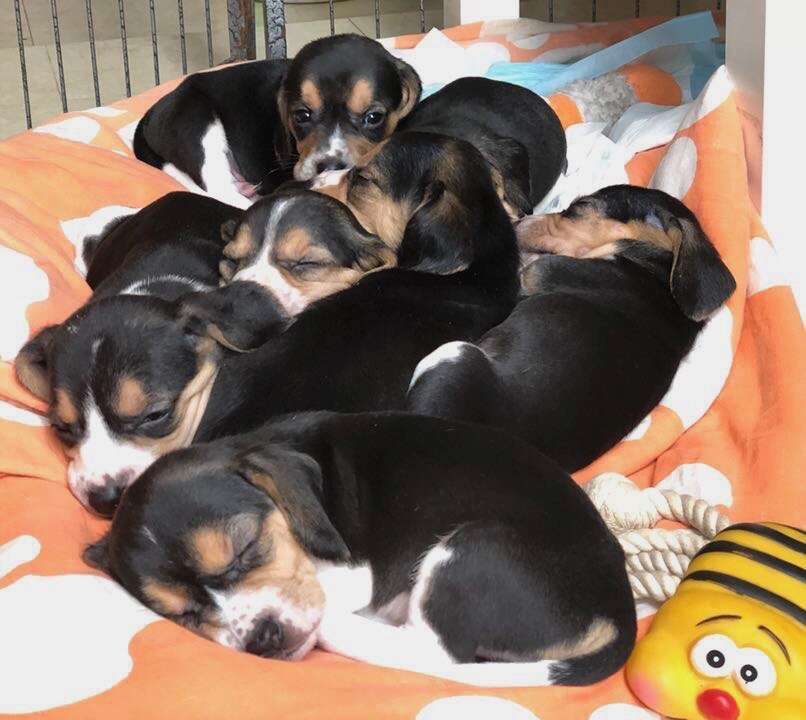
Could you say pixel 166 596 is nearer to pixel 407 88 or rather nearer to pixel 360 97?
pixel 360 97

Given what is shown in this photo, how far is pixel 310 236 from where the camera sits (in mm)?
3428

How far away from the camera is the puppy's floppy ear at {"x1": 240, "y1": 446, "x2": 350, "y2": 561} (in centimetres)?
227

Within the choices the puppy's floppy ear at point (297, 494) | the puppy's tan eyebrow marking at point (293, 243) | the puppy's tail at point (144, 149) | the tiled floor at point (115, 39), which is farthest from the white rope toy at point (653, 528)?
the tiled floor at point (115, 39)

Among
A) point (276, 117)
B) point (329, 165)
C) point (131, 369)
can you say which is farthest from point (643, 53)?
point (131, 369)

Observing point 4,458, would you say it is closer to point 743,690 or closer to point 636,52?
Result: point 743,690

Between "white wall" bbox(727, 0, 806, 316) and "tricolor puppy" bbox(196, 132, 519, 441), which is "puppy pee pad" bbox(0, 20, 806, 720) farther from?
"tricolor puppy" bbox(196, 132, 519, 441)

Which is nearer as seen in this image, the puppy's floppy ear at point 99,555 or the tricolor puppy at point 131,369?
the puppy's floppy ear at point 99,555

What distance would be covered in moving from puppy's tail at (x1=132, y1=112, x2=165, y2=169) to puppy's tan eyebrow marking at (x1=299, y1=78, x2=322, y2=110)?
68 centimetres

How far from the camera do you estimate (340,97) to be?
4301 mm

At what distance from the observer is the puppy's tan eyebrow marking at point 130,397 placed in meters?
2.78

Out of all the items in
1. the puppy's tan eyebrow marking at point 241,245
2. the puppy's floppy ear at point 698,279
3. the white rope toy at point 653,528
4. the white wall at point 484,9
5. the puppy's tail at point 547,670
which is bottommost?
the white rope toy at point 653,528

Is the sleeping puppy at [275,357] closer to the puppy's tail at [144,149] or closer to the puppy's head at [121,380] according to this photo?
the puppy's head at [121,380]

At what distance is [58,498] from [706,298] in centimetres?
177

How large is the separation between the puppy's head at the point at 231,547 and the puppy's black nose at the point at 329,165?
191 centimetres
